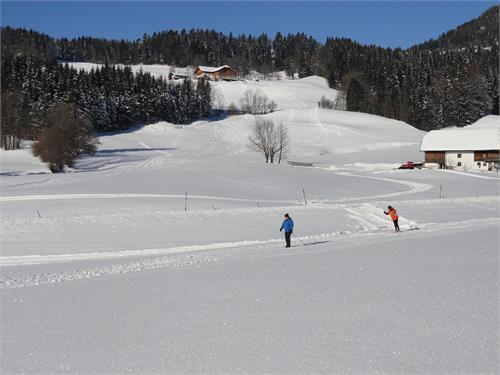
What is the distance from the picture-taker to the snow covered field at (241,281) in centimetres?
761

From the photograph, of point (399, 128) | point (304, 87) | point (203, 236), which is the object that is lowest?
point (203, 236)

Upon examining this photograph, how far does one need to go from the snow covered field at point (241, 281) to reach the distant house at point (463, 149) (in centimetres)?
3100

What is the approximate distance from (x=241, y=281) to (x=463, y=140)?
66.9 metres

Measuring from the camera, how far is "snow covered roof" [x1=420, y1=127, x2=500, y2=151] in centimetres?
7031

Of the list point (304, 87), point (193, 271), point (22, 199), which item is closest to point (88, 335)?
point (193, 271)

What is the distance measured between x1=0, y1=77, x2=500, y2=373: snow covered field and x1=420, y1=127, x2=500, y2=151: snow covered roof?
31.2 m

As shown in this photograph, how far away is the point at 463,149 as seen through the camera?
71.7 meters

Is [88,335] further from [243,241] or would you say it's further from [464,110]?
[464,110]

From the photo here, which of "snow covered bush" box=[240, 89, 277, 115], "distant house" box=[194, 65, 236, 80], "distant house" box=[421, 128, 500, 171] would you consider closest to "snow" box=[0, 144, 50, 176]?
"distant house" box=[421, 128, 500, 171]

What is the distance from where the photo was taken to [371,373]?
689 centimetres

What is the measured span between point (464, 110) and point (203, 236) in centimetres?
11156

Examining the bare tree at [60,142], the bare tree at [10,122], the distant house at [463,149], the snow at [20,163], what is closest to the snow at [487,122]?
the distant house at [463,149]

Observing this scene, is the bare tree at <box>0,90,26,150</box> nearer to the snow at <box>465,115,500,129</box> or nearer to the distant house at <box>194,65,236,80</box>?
the snow at <box>465,115,500,129</box>

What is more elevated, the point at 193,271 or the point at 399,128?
the point at 399,128
